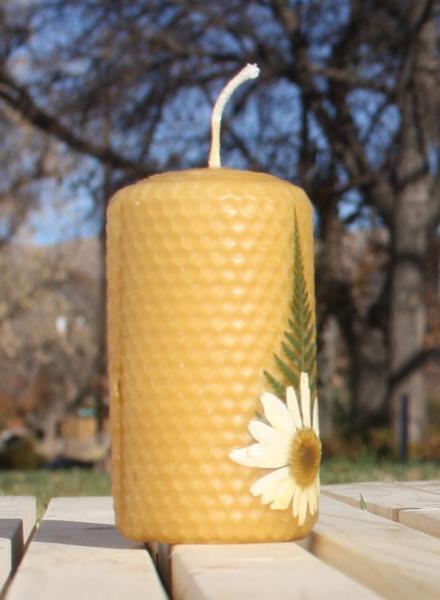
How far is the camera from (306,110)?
8297 mm

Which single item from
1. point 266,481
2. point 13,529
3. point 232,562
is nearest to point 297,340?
point 266,481

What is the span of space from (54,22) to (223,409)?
785 cm

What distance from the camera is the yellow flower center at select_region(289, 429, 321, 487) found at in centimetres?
101

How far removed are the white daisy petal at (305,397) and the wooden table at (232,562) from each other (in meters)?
0.12

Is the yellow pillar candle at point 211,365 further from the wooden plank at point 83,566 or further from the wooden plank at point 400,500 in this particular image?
the wooden plank at point 400,500

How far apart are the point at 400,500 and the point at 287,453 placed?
15.6 inches

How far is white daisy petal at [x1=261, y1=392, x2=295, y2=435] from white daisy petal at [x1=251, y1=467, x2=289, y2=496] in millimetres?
42

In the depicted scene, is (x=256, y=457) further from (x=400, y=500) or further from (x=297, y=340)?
(x=400, y=500)

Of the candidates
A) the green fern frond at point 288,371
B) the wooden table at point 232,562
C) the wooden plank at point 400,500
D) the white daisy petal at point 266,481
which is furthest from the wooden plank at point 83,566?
the wooden plank at point 400,500

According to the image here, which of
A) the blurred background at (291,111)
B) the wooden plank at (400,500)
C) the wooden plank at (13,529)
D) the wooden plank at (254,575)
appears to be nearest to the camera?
the wooden plank at (254,575)

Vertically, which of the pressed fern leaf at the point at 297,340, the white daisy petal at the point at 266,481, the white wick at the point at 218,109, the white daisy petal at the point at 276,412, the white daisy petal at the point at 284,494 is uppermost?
the white wick at the point at 218,109

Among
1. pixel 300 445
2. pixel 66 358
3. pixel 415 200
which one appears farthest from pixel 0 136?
pixel 66 358

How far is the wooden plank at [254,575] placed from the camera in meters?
0.69

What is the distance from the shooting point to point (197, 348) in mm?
968
